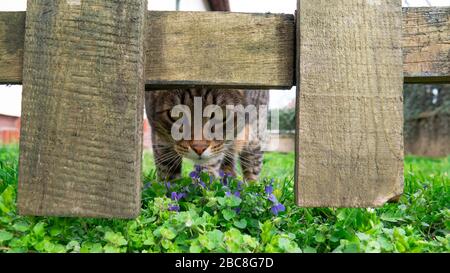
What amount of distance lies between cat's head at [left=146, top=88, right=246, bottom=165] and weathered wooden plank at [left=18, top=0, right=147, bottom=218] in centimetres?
118

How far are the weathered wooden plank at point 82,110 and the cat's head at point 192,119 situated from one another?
118 centimetres

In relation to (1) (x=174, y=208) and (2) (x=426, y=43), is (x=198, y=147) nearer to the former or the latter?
(1) (x=174, y=208)

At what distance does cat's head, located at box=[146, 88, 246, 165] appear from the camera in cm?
242

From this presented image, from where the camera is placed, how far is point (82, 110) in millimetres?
1229

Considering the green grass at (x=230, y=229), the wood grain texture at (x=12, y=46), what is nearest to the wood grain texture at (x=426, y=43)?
the green grass at (x=230, y=229)

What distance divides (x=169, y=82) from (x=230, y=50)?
227mm

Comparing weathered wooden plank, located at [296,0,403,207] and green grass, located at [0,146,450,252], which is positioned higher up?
weathered wooden plank, located at [296,0,403,207]

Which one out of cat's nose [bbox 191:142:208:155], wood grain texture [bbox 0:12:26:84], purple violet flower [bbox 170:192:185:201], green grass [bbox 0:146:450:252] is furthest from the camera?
cat's nose [bbox 191:142:208:155]

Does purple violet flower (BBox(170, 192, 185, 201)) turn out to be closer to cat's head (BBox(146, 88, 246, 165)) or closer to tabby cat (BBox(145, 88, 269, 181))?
tabby cat (BBox(145, 88, 269, 181))

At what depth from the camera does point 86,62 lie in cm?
124

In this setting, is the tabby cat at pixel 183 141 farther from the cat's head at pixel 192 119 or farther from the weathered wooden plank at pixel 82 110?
the weathered wooden plank at pixel 82 110

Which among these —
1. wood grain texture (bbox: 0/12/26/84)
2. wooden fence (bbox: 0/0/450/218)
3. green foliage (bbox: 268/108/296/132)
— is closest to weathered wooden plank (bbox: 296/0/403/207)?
wooden fence (bbox: 0/0/450/218)

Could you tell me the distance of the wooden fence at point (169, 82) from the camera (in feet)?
4.00

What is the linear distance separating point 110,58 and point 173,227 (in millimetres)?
552
